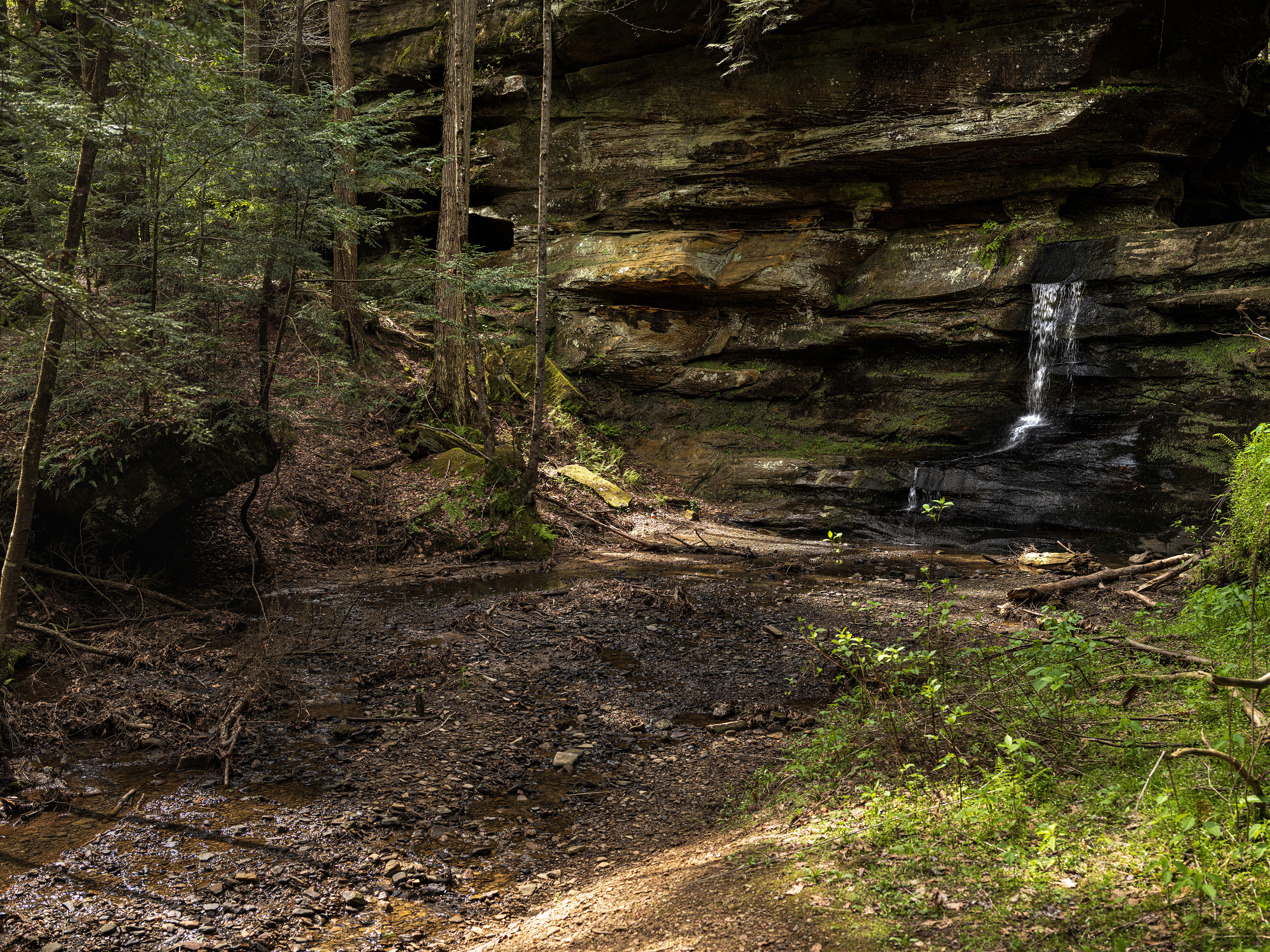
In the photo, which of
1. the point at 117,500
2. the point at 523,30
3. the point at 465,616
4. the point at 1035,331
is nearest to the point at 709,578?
the point at 465,616

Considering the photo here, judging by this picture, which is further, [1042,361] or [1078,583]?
[1042,361]

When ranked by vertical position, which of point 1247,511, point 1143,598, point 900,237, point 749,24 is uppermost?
point 749,24

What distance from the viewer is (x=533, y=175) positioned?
20.4 metres

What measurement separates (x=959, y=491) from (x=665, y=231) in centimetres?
991

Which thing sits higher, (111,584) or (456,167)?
(456,167)

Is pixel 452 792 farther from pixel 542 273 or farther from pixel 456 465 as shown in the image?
pixel 542 273

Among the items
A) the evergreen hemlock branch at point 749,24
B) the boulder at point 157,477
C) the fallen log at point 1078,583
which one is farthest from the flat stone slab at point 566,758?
the evergreen hemlock branch at point 749,24

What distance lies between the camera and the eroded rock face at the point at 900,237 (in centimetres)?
1462

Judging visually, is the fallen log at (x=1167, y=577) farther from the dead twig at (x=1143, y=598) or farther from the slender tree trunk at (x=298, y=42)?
the slender tree trunk at (x=298, y=42)

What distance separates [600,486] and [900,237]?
385 inches

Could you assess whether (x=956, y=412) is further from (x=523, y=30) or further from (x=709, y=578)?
(x=523, y=30)

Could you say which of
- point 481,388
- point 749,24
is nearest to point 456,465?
point 481,388

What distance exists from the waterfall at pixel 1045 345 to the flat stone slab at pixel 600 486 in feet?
26.7

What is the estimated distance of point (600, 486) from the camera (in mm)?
15766
